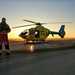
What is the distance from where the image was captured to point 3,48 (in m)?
11.6

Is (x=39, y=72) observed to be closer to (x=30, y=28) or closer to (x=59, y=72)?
(x=59, y=72)

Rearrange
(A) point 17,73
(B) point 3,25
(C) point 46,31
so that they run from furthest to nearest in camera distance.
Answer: (C) point 46,31 < (B) point 3,25 < (A) point 17,73

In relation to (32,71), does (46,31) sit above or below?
below

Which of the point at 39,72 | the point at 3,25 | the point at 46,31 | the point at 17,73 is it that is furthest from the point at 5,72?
the point at 46,31

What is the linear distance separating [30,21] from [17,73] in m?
27.6

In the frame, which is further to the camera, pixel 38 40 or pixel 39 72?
pixel 38 40

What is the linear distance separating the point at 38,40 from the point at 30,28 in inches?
80.1

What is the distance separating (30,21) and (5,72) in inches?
1078

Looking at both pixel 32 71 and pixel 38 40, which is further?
pixel 38 40

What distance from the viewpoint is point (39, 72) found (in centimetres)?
639

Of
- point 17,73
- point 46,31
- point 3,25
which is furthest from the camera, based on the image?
point 46,31

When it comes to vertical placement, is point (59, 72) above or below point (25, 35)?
above

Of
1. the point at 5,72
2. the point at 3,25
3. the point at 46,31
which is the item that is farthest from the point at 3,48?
the point at 46,31

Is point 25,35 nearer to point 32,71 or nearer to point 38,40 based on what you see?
point 38,40
